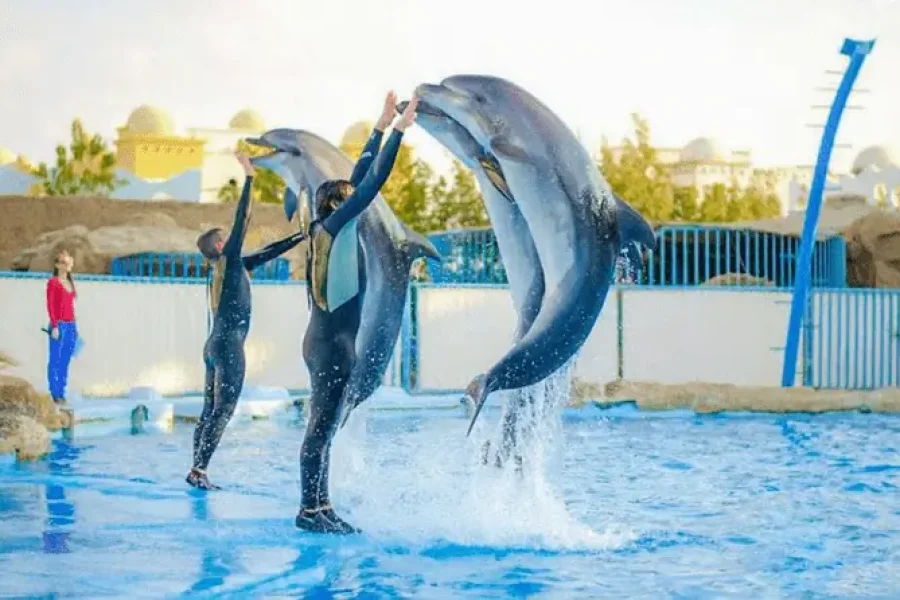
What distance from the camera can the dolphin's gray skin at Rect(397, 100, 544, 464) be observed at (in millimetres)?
7113

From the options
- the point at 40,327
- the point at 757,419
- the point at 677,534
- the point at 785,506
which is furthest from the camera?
the point at 757,419

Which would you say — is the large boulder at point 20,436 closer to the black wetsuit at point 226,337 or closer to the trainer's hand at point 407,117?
the black wetsuit at point 226,337

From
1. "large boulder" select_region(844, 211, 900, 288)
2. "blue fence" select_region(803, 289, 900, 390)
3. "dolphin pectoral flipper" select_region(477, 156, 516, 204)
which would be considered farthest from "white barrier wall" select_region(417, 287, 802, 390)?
"dolphin pectoral flipper" select_region(477, 156, 516, 204)

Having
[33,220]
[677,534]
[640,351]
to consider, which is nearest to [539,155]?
[677,534]

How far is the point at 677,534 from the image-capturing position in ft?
23.5

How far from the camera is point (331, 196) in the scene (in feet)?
21.7

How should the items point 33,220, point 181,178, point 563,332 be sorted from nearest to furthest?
point 563,332 → point 33,220 → point 181,178

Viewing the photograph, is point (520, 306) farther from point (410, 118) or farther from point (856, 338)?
point (856, 338)

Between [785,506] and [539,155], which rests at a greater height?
[539,155]

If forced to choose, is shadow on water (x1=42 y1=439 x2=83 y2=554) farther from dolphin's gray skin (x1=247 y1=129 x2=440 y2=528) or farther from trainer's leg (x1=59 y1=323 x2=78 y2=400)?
trainer's leg (x1=59 y1=323 x2=78 y2=400)

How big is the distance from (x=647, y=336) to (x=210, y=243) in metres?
9.98

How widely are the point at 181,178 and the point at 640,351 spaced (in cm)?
3317

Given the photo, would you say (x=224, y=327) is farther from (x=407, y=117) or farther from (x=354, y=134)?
(x=354, y=134)

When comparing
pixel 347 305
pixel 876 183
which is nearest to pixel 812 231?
pixel 347 305
